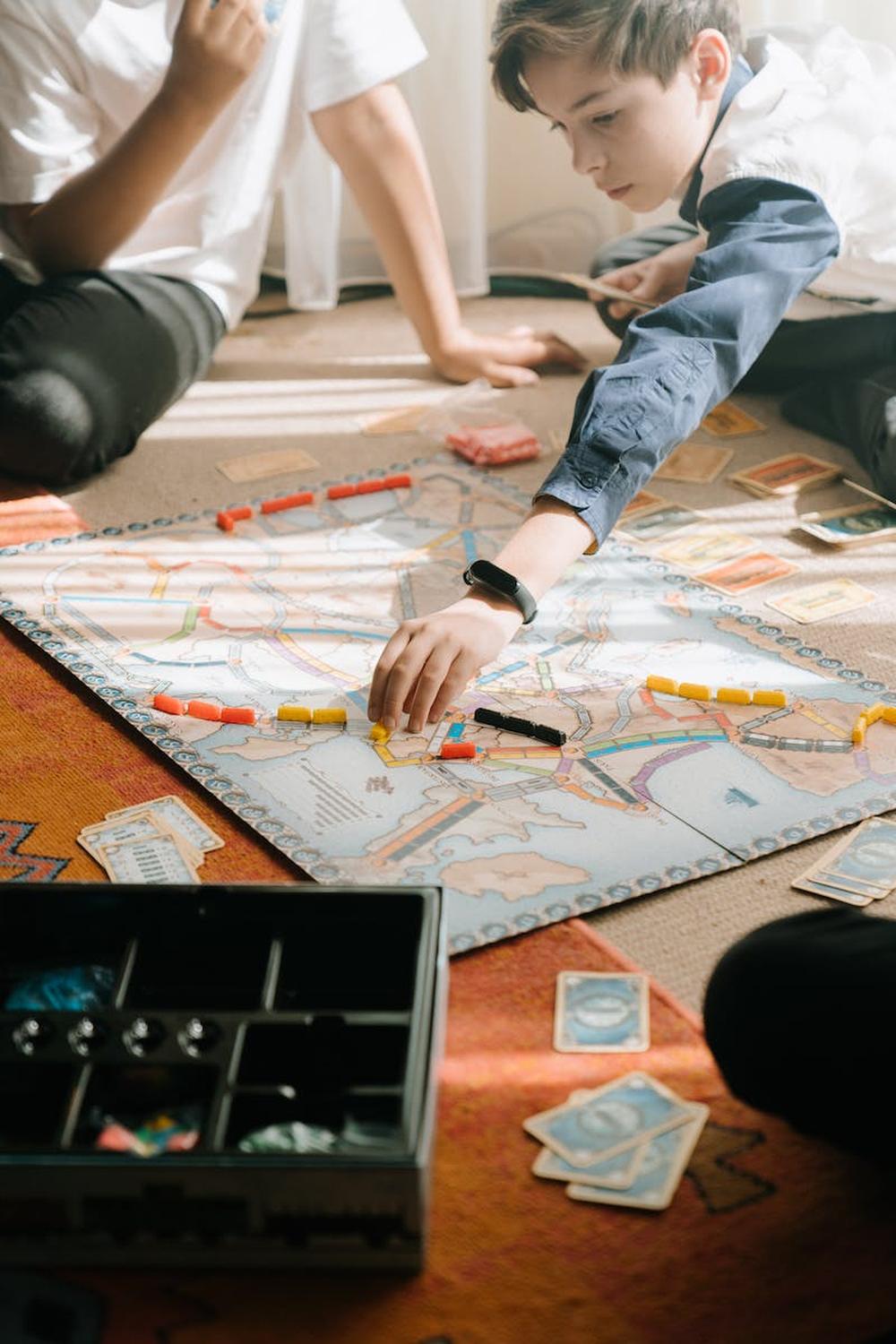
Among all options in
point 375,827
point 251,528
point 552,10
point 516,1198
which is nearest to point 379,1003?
point 516,1198

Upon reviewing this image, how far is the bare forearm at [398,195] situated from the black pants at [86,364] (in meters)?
0.29

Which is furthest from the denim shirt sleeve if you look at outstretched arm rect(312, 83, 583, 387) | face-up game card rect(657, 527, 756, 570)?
outstretched arm rect(312, 83, 583, 387)

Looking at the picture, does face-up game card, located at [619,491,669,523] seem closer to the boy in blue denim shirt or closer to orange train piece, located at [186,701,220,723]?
the boy in blue denim shirt

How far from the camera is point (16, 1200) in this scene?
74 centimetres

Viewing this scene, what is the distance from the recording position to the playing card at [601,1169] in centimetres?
83

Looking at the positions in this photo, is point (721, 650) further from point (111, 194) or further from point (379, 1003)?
point (111, 194)

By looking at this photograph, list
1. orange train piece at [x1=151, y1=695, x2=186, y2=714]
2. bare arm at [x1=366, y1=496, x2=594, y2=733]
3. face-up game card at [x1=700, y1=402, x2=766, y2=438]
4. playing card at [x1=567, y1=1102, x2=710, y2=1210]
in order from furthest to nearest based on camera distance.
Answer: face-up game card at [x1=700, y1=402, x2=766, y2=438], orange train piece at [x1=151, y1=695, x2=186, y2=714], bare arm at [x1=366, y1=496, x2=594, y2=733], playing card at [x1=567, y1=1102, x2=710, y2=1210]

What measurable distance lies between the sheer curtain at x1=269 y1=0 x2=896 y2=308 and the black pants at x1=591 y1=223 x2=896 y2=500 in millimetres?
509

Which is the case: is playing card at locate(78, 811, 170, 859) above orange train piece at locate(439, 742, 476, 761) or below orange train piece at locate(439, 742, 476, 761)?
below

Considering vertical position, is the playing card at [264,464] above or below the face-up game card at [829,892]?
below

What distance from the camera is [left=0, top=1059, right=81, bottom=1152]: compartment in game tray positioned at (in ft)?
2.61

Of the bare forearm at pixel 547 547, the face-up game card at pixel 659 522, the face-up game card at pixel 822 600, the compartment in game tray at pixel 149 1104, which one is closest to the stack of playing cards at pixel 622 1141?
the compartment in game tray at pixel 149 1104

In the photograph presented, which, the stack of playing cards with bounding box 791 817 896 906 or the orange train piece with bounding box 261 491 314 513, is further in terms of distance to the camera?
the orange train piece with bounding box 261 491 314 513

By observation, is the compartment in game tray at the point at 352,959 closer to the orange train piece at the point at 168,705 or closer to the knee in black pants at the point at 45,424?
the orange train piece at the point at 168,705
